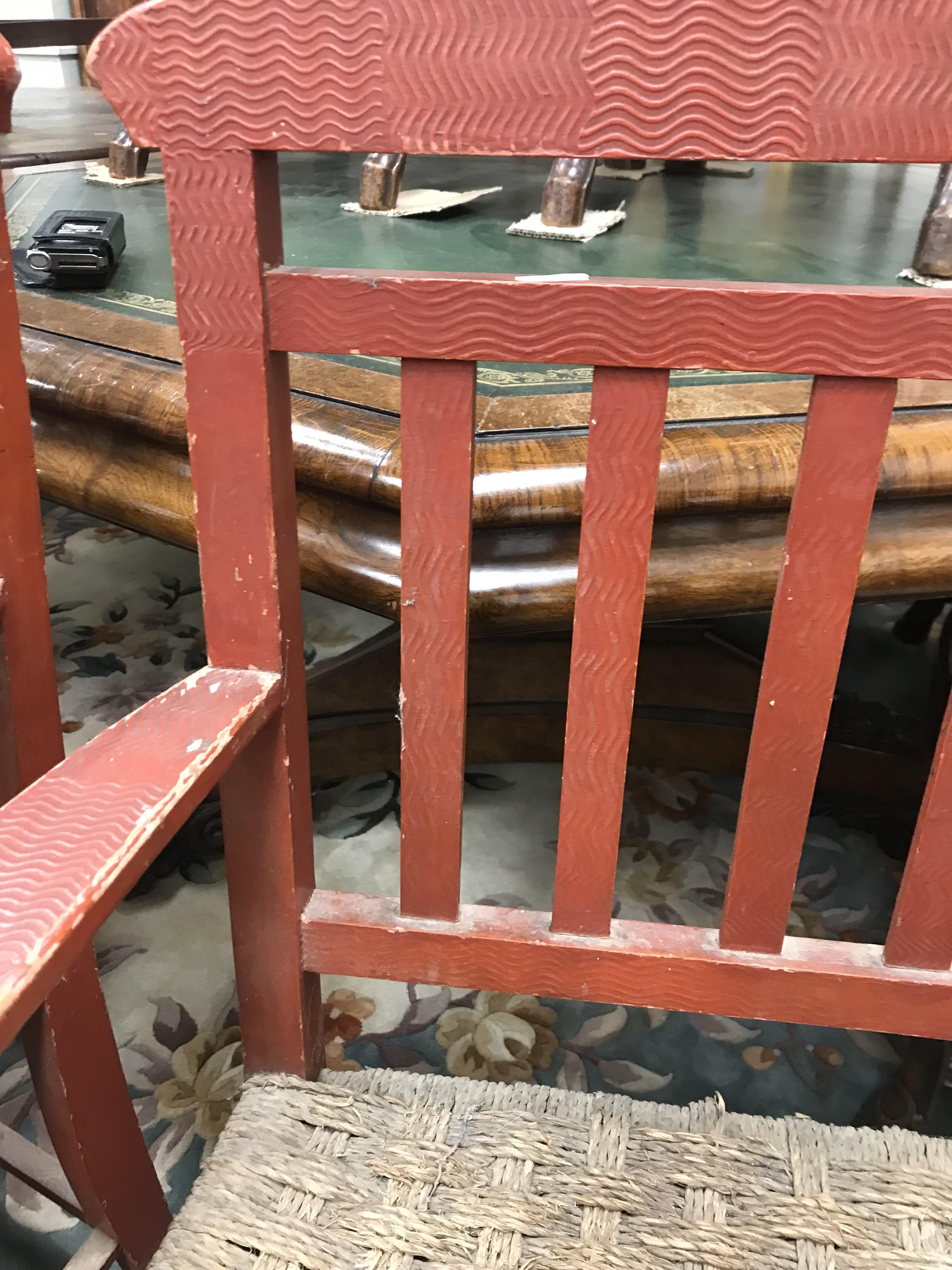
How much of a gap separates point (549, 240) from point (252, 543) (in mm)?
801

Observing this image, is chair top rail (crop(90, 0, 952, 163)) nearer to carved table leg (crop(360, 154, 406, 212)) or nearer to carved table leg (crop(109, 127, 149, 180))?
carved table leg (crop(360, 154, 406, 212))

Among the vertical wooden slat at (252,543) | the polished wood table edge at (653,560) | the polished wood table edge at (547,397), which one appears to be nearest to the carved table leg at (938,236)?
the polished wood table edge at (547,397)

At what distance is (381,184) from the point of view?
1.23 metres

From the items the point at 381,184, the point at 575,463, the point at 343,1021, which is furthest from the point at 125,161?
the point at 343,1021

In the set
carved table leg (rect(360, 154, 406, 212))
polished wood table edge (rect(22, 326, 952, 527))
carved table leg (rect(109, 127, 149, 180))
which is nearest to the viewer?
polished wood table edge (rect(22, 326, 952, 527))

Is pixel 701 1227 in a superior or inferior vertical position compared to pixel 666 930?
inferior

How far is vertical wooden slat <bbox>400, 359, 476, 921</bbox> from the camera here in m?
0.44

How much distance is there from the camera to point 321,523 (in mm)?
741

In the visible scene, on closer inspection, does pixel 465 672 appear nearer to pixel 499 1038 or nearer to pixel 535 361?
pixel 535 361

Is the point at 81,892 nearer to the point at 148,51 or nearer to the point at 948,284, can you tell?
the point at 148,51

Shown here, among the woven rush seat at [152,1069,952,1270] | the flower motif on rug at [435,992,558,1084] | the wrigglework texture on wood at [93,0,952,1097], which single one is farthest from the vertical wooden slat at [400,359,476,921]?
the flower motif on rug at [435,992,558,1084]

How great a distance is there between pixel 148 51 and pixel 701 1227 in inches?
23.9

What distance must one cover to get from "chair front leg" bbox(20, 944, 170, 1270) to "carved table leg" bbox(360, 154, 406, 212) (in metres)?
0.99

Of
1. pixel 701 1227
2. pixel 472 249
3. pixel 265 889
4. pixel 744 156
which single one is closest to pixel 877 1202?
pixel 701 1227
